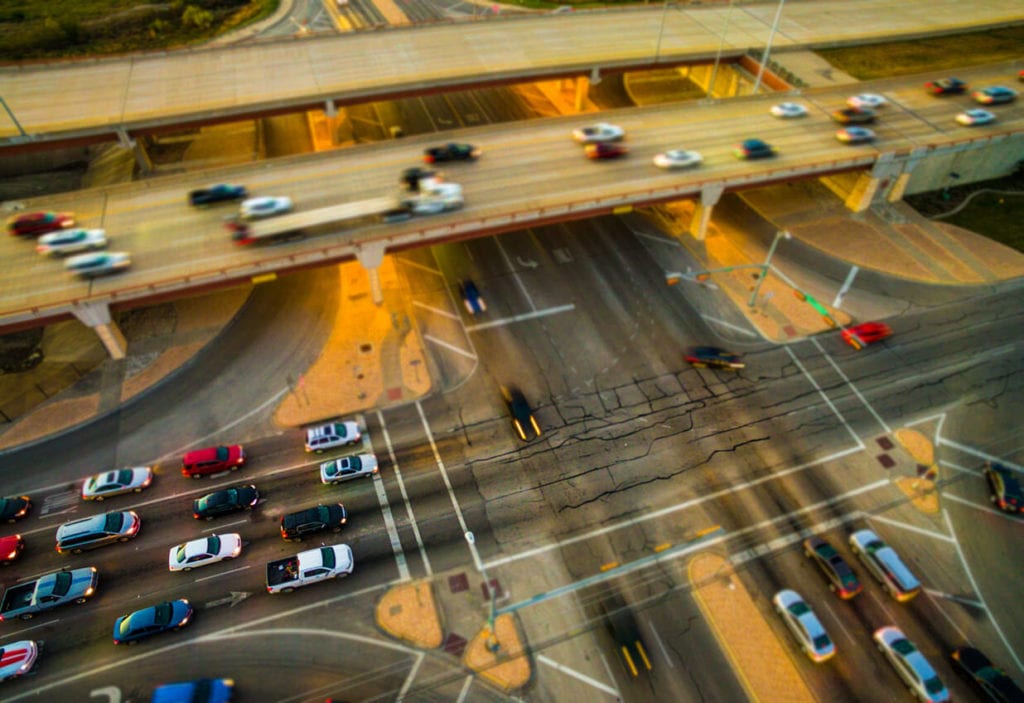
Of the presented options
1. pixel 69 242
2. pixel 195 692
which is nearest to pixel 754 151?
pixel 69 242

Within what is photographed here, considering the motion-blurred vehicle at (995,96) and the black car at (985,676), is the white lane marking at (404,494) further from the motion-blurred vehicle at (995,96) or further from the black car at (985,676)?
the motion-blurred vehicle at (995,96)

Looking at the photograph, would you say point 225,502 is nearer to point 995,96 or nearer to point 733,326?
point 733,326

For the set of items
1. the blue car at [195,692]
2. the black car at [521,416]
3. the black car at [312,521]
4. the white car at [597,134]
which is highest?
the white car at [597,134]

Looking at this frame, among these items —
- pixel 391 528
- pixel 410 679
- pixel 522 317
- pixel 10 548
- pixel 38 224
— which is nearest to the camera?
pixel 410 679

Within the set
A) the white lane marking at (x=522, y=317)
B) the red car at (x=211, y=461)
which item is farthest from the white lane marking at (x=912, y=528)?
the red car at (x=211, y=461)

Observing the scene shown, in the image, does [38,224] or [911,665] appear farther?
[38,224]

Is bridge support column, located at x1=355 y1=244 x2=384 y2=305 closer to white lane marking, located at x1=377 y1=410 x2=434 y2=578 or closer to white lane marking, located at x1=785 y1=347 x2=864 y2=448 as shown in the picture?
white lane marking, located at x1=377 y1=410 x2=434 y2=578
